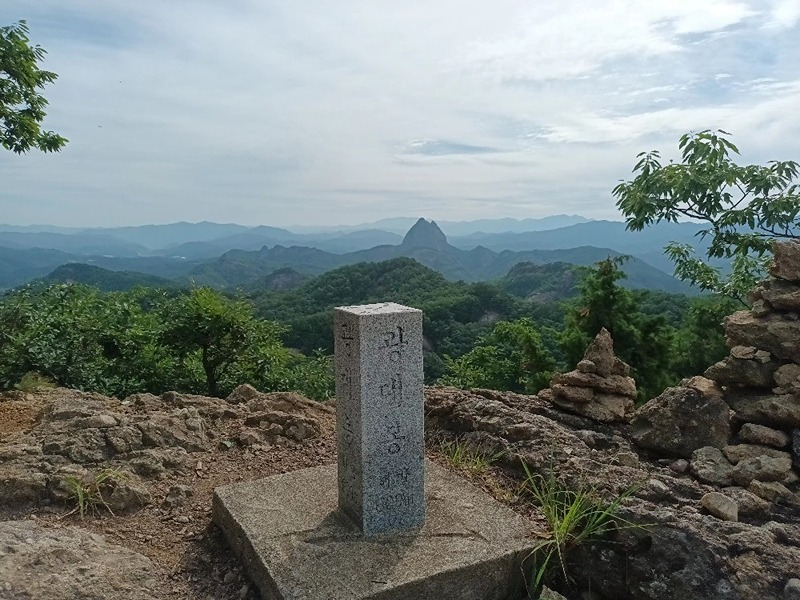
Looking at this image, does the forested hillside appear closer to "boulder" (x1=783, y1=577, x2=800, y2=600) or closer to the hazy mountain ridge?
"boulder" (x1=783, y1=577, x2=800, y2=600)

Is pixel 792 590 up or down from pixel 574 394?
down

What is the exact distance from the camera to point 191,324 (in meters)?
9.38

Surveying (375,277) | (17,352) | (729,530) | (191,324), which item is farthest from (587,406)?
(375,277)

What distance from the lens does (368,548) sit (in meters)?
3.78

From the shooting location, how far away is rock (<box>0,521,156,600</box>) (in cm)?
336

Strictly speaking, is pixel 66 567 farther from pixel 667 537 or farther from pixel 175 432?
pixel 667 537

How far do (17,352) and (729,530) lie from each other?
8495 mm

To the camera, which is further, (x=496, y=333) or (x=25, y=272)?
(x=25, y=272)

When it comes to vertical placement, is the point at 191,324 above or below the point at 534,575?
above

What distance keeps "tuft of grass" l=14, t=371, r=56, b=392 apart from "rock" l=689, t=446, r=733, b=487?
7.69 metres

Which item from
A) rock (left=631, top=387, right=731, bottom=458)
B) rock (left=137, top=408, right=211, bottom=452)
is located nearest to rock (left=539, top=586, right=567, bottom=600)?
rock (left=631, top=387, right=731, bottom=458)

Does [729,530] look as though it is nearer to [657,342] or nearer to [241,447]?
[241,447]

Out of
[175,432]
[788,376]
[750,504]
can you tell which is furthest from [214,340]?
[788,376]

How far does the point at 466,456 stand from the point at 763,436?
258 centimetres
